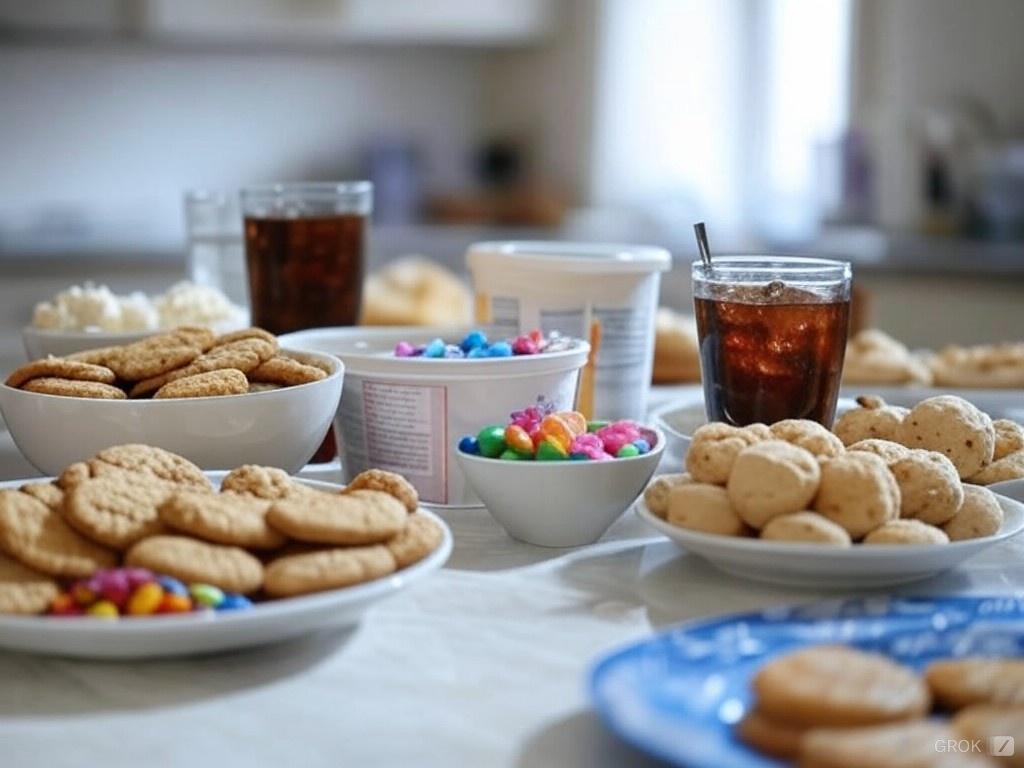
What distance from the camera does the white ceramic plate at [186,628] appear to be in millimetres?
728

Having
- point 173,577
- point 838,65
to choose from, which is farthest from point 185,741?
point 838,65

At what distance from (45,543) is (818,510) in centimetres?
48

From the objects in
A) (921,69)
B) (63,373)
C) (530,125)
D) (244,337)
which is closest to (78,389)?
(63,373)

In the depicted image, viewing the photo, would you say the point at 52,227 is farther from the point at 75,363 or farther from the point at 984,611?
the point at 984,611

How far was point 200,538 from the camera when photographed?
81cm

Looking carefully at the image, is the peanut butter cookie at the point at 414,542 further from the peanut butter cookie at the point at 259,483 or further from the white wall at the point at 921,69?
the white wall at the point at 921,69

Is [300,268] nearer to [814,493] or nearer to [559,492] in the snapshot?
[559,492]

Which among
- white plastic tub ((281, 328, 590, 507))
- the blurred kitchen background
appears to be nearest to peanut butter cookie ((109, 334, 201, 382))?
white plastic tub ((281, 328, 590, 507))

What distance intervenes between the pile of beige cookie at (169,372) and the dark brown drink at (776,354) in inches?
12.9

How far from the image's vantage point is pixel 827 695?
602 millimetres

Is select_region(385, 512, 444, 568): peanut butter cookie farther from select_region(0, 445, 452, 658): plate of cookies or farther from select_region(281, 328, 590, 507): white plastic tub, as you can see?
select_region(281, 328, 590, 507): white plastic tub

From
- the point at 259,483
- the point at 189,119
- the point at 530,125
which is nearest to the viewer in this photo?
the point at 259,483

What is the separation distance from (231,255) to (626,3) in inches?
129

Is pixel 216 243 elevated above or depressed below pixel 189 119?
below
